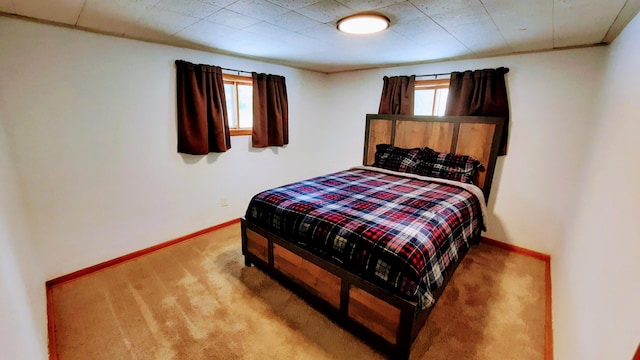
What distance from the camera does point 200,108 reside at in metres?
2.79

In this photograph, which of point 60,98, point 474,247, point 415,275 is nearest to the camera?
point 415,275

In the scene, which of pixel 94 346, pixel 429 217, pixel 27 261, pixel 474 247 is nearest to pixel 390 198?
pixel 429 217

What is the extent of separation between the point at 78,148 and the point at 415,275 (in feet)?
8.96

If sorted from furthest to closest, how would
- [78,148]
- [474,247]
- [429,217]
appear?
[474,247] → [78,148] → [429,217]

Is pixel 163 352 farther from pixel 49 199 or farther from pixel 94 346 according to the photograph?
pixel 49 199

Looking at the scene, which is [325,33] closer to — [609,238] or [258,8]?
[258,8]

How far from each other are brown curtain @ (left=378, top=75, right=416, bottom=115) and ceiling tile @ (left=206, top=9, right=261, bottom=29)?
6.91 feet

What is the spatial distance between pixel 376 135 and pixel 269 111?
4.95 ft

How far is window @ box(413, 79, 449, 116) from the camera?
318 cm

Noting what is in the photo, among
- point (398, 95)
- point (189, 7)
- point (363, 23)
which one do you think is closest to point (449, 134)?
point (398, 95)

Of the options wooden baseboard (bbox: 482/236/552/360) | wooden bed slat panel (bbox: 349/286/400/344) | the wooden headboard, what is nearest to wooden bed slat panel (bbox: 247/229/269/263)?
wooden bed slat panel (bbox: 349/286/400/344)

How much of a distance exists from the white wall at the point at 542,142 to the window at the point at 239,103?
2339 millimetres

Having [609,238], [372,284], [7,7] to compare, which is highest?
[7,7]

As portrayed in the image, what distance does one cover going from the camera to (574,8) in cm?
151
